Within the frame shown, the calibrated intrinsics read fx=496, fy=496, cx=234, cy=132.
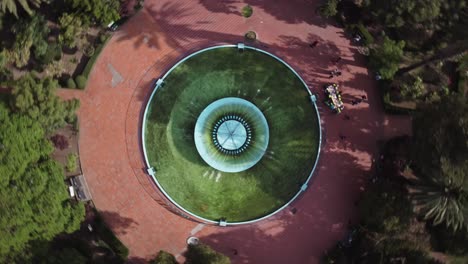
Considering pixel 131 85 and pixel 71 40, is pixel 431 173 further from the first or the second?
pixel 71 40

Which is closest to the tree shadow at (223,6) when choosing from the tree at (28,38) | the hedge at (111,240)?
the tree at (28,38)

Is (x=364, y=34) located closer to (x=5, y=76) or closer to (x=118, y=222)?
(x=118, y=222)

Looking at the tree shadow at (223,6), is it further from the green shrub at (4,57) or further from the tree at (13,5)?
the green shrub at (4,57)

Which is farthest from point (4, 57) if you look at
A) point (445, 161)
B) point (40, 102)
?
point (445, 161)

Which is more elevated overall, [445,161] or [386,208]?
[445,161]

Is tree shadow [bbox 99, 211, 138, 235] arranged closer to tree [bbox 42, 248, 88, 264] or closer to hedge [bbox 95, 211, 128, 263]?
hedge [bbox 95, 211, 128, 263]

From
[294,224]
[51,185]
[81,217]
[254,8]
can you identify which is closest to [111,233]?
[81,217]

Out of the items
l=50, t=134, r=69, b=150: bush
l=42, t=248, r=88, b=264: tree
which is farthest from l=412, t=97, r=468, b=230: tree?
l=50, t=134, r=69, b=150: bush

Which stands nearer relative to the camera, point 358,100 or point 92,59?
point 92,59
